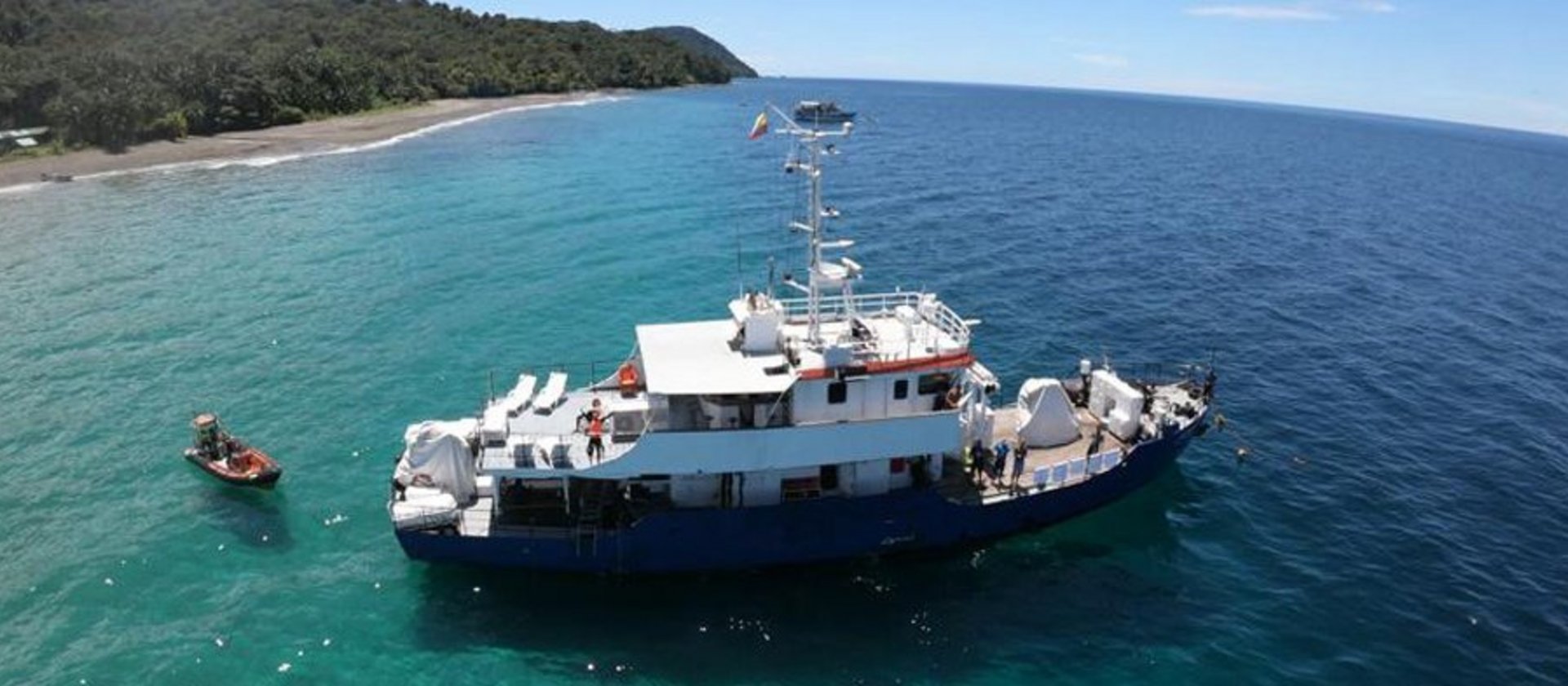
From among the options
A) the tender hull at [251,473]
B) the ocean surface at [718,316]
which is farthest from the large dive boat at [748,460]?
the tender hull at [251,473]

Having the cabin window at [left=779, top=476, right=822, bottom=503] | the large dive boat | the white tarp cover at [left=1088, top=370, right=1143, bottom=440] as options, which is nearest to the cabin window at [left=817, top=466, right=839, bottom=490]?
the large dive boat

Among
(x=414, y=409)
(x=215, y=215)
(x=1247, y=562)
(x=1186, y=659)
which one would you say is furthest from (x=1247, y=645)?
(x=215, y=215)

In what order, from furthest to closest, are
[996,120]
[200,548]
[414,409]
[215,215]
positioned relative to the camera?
[996,120], [215,215], [414,409], [200,548]

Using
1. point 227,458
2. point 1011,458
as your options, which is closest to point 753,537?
point 1011,458

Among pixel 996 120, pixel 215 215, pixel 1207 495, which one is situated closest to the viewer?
pixel 1207 495

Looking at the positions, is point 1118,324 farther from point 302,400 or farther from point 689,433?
point 302,400

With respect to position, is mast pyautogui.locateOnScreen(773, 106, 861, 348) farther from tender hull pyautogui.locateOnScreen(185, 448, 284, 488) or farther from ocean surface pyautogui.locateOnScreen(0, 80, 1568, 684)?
tender hull pyautogui.locateOnScreen(185, 448, 284, 488)
